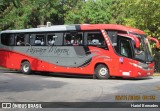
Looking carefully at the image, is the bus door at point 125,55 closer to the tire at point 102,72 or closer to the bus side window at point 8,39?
the tire at point 102,72

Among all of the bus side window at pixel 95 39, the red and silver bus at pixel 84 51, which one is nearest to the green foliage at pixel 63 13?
the red and silver bus at pixel 84 51

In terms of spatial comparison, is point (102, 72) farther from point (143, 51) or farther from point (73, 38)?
point (73, 38)

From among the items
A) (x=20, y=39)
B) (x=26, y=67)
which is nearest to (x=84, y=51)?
(x=26, y=67)

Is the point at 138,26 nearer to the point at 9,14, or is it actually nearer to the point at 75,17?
the point at 75,17

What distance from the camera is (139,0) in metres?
26.0

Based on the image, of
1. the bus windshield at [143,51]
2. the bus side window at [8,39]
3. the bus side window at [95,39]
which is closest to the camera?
the bus windshield at [143,51]

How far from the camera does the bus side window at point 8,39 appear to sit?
2623 centimetres

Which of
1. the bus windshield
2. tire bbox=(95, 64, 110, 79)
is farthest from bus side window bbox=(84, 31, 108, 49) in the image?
the bus windshield

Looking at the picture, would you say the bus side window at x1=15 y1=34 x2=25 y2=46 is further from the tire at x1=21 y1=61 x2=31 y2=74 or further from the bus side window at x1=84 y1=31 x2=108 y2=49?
the bus side window at x1=84 y1=31 x2=108 y2=49

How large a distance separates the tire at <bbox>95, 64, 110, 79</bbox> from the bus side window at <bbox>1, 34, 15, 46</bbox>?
279 inches

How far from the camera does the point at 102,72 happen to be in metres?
21.8

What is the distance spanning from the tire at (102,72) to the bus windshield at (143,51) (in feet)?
6.54

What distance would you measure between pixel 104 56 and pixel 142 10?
6972 mm

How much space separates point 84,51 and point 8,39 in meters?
→ 6.80
